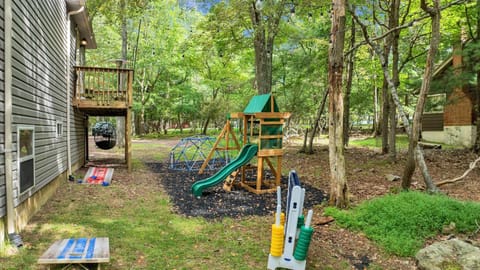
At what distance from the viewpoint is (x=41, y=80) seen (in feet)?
19.8

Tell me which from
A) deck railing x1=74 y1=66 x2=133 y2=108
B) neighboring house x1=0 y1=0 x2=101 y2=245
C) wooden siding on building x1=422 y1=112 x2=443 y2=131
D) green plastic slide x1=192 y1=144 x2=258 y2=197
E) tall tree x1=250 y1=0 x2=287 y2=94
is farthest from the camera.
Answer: wooden siding on building x1=422 y1=112 x2=443 y2=131

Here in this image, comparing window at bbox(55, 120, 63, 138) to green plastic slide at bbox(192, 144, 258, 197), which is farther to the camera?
window at bbox(55, 120, 63, 138)

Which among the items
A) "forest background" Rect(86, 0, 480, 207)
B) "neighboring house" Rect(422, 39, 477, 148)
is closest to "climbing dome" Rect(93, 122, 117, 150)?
"forest background" Rect(86, 0, 480, 207)

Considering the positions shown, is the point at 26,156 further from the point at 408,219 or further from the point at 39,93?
the point at 408,219

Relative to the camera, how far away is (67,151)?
28.1 feet

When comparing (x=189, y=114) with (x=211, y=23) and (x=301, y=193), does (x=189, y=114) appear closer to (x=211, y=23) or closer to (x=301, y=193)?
(x=211, y=23)

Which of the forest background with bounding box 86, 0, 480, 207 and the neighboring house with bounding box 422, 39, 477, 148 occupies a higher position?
the forest background with bounding box 86, 0, 480, 207

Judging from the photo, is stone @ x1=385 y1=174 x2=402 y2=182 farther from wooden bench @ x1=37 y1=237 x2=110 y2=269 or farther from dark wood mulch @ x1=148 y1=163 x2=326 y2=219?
wooden bench @ x1=37 y1=237 x2=110 y2=269

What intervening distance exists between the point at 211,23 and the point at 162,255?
35.3 feet

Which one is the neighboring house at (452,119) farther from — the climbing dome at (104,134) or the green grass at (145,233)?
the climbing dome at (104,134)

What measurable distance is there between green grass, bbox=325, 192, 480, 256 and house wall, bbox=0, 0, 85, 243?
5.01 meters

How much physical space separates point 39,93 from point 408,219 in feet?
22.0

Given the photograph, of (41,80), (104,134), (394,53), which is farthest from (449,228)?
(104,134)

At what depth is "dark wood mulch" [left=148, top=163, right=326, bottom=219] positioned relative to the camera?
596 cm
